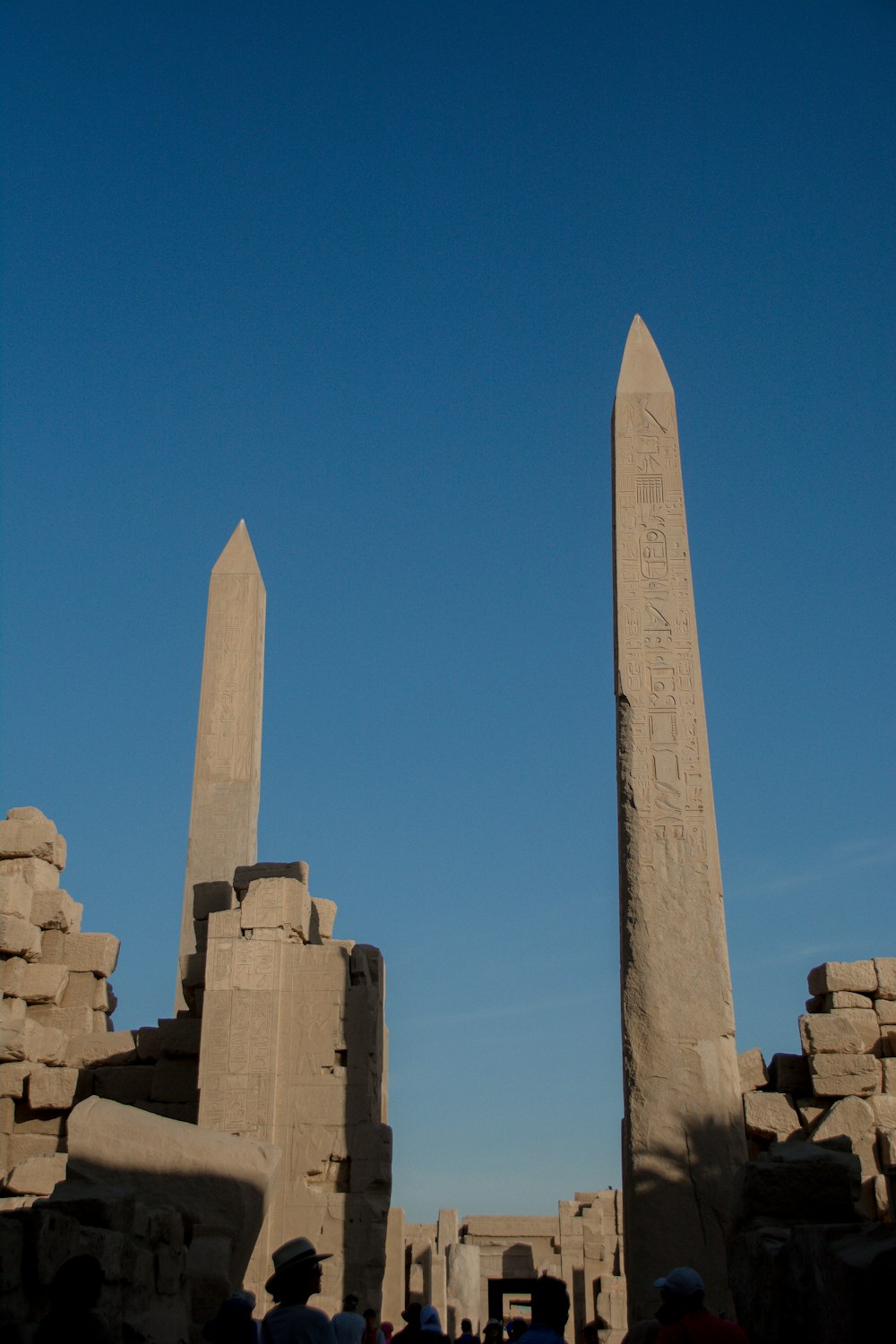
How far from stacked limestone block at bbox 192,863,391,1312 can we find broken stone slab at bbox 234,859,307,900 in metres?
0.15

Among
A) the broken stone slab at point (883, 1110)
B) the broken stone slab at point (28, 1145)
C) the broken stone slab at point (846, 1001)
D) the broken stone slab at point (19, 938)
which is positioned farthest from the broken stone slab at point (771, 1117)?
the broken stone slab at point (19, 938)

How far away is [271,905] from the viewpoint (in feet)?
31.1

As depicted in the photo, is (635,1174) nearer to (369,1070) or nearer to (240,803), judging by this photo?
(369,1070)

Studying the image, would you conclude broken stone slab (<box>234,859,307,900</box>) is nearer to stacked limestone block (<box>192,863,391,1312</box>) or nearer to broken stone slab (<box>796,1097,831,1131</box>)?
stacked limestone block (<box>192,863,391,1312</box>)

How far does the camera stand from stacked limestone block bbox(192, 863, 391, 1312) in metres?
8.70

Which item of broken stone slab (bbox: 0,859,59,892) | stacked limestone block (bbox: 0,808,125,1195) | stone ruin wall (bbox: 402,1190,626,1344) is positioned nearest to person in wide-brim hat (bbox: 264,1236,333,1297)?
stacked limestone block (bbox: 0,808,125,1195)

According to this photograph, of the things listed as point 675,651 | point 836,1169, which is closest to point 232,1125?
point 675,651

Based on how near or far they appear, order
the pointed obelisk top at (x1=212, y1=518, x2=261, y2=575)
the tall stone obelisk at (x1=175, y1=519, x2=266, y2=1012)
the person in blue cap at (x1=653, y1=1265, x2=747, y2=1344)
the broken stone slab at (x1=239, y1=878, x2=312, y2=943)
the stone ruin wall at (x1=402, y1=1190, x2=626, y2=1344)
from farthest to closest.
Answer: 1. the stone ruin wall at (x1=402, y1=1190, x2=626, y2=1344)
2. the pointed obelisk top at (x1=212, y1=518, x2=261, y2=575)
3. the tall stone obelisk at (x1=175, y1=519, x2=266, y2=1012)
4. the broken stone slab at (x1=239, y1=878, x2=312, y2=943)
5. the person in blue cap at (x1=653, y1=1265, x2=747, y2=1344)

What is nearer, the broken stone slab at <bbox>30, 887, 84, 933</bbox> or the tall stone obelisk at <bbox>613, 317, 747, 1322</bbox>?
the tall stone obelisk at <bbox>613, 317, 747, 1322</bbox>

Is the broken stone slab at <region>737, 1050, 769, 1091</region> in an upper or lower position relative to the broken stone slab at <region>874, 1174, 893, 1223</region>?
upper

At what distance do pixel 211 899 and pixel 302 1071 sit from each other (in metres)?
1.64

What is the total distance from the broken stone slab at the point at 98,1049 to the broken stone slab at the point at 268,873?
1645 mm

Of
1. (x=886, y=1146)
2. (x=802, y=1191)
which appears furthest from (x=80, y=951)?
(x=802, y=1191)

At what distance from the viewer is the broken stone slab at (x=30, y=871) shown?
11.2 meters
